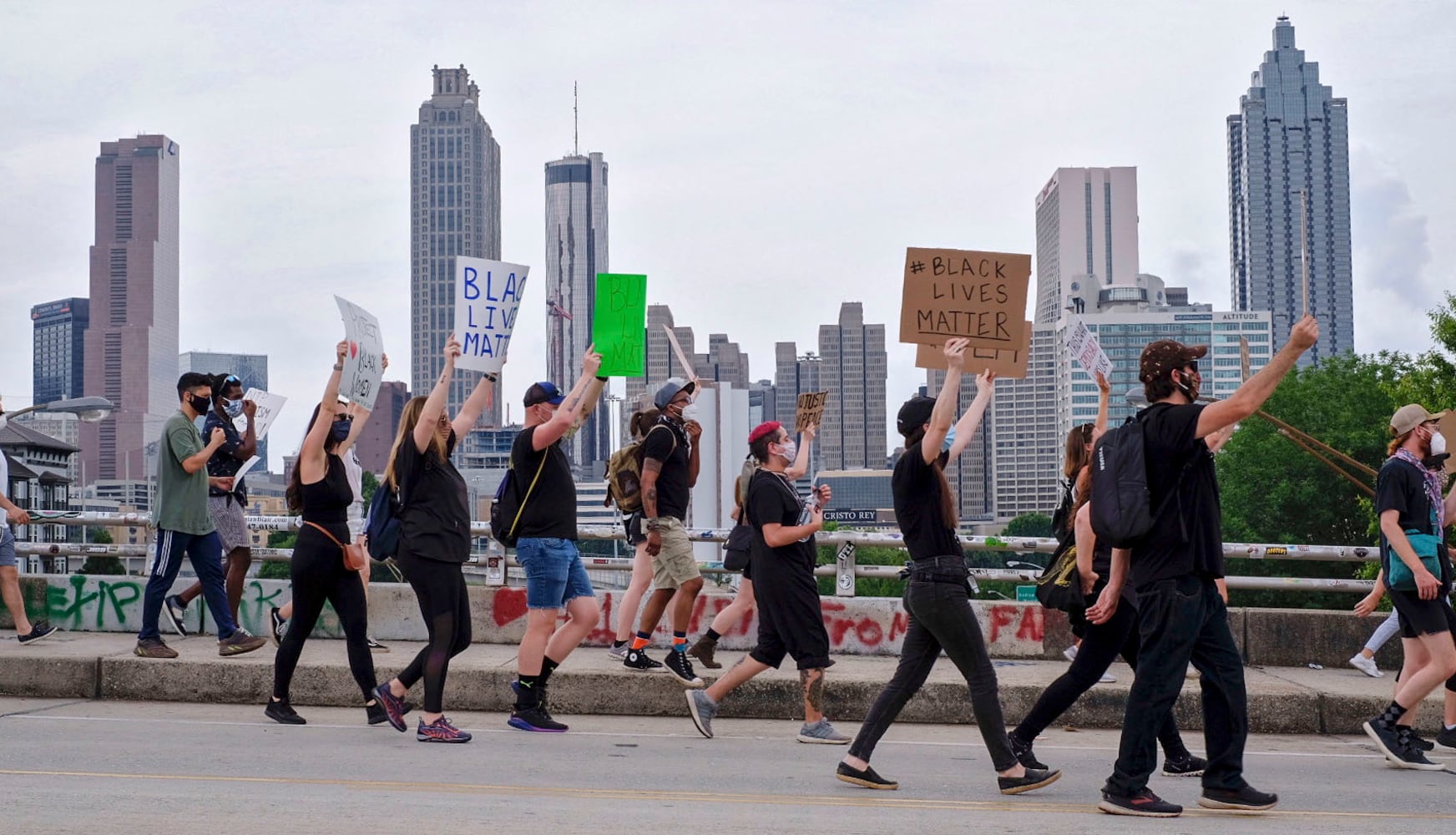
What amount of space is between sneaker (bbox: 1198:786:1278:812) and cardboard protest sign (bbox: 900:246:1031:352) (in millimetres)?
2334

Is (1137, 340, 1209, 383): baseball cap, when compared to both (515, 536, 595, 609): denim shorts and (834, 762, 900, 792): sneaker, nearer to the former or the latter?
(834, 762, 900, 792): sneaker

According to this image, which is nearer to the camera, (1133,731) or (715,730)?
(1133,731)

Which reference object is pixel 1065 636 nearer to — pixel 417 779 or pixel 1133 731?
pixel 1133 731

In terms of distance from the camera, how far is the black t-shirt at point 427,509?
7.75 meters

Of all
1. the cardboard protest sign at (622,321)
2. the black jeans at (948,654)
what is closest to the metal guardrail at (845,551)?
the cardboard protest sign at (622,321)

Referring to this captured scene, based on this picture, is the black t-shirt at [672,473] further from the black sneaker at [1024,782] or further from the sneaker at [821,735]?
the black sneaker at [1024,782]

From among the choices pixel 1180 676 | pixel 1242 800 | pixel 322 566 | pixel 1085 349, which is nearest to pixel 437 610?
pixel 322 566

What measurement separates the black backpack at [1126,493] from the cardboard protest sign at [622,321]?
382cm

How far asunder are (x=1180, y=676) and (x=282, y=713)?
5182mm

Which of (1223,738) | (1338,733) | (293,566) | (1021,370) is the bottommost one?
(1338,733)

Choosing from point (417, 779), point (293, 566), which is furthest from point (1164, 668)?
point (293, 566)

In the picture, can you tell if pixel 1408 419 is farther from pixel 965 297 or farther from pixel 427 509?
pixel 427 509

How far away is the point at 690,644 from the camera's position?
10.7 m

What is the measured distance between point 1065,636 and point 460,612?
16.4 feet
